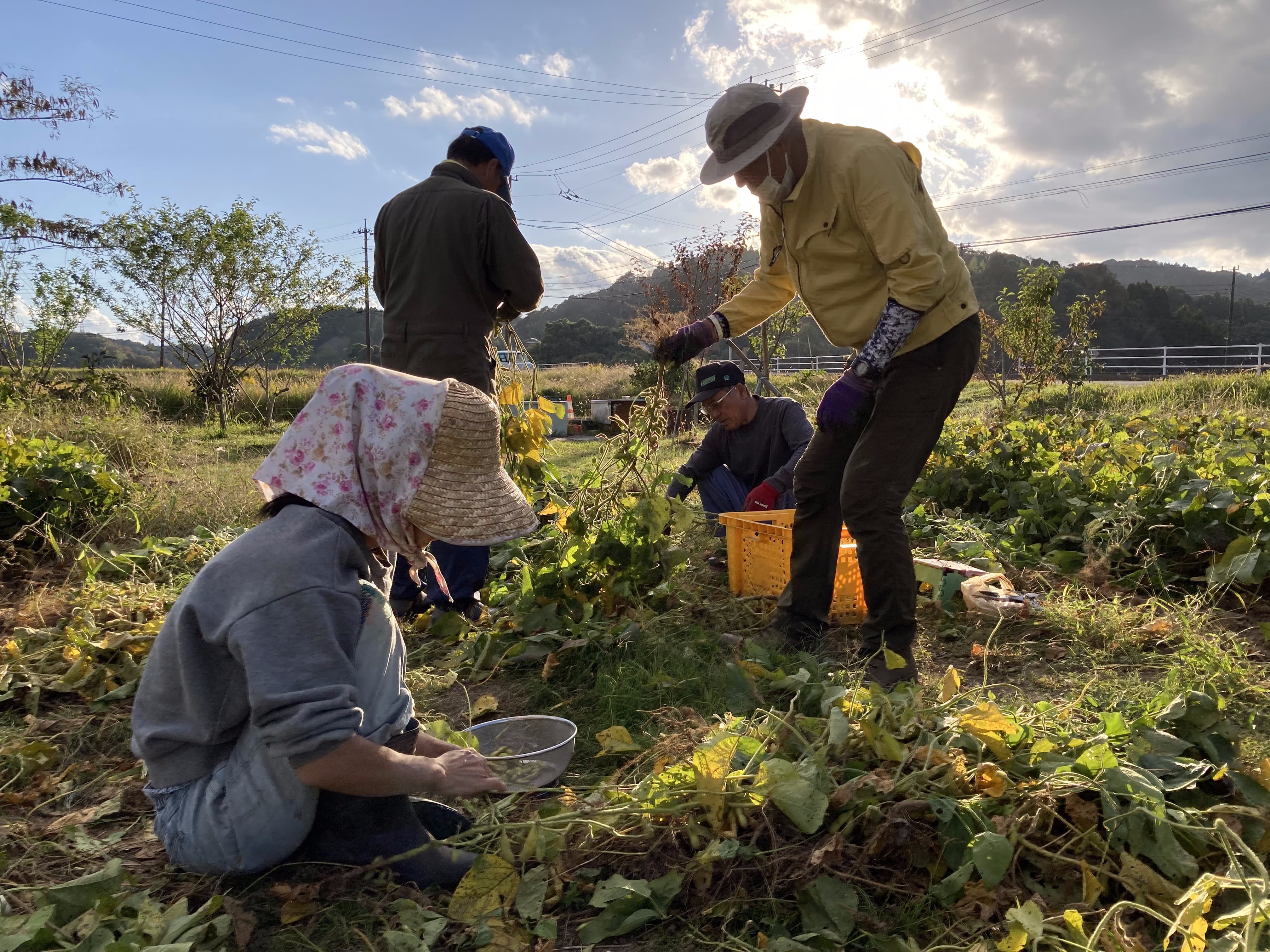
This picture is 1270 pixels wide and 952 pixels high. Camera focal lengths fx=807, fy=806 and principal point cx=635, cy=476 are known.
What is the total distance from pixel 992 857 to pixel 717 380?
279 cm

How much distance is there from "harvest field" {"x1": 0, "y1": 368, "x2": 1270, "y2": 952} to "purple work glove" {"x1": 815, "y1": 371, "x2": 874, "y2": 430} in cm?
74

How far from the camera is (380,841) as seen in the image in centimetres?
153

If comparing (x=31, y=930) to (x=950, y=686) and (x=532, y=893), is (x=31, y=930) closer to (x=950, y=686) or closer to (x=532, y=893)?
(x=532, y=893)

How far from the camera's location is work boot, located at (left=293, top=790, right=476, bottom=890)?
151 centimetres

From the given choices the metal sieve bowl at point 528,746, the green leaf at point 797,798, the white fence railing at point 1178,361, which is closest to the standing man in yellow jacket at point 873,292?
the green leaf at point 797,798

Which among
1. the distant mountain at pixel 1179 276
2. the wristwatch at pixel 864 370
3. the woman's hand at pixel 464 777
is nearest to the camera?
the woman's hand at pixel 464 777

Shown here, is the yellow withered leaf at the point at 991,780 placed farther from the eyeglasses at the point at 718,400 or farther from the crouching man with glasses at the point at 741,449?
the eyeglasses at the point at 718,400

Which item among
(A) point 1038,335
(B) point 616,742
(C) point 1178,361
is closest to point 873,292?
(B) point 616,742

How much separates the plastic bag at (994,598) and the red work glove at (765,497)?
95 centimetres

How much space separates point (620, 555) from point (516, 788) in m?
1.33

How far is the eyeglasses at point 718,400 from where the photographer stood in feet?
12.7

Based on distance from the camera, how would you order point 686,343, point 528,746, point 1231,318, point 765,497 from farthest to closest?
1. point 1231,318
2. point 765,497
3. point 686,343
4. point 528,746

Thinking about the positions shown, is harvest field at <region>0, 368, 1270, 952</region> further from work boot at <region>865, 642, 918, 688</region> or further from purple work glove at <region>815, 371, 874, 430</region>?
purple work glove at <region>815, 371, 874, 430</region>

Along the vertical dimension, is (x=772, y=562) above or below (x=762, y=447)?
below
